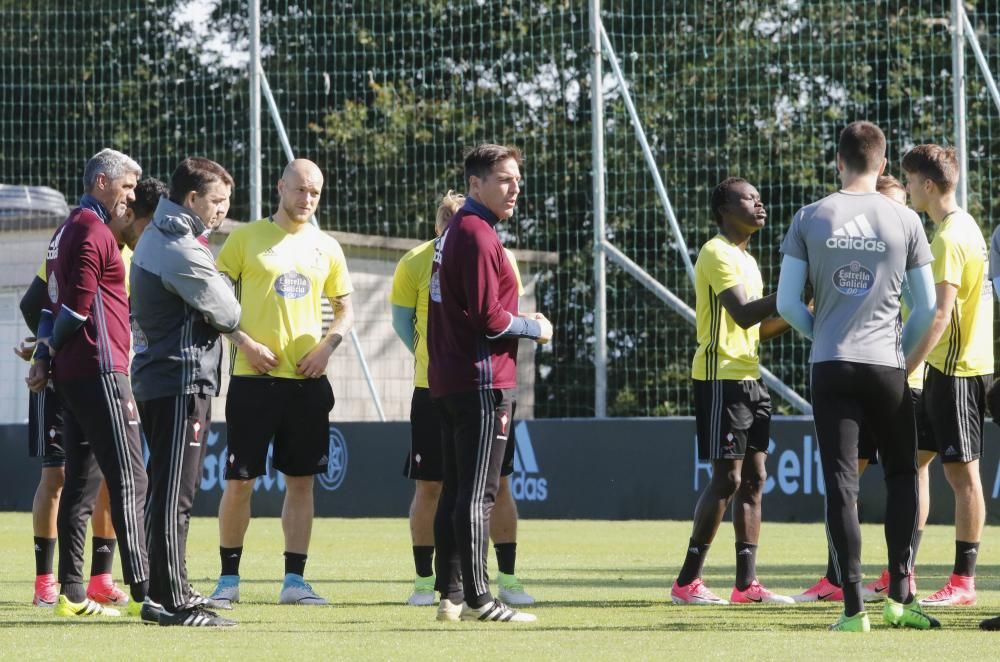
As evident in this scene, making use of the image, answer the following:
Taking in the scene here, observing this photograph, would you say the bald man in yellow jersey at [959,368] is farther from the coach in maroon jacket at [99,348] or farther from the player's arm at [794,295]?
the coach in maroon jacket at [99,348]

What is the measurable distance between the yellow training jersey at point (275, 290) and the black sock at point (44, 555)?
47.3 inches

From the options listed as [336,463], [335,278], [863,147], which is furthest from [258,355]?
[336,463]

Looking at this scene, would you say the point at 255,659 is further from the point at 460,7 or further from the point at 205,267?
the point at 460,7

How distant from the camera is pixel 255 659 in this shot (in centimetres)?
595

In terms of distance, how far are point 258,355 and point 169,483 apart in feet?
4.19

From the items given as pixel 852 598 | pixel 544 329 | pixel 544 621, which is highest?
pixel 544 329

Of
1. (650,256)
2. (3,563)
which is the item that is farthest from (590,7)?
(3,563)

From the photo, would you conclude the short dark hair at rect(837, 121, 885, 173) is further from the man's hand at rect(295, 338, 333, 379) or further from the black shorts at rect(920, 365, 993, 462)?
the man's hand at rect(295, 338, 333, 379)

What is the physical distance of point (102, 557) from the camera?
812 centimetres

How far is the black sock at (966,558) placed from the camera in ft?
26.0

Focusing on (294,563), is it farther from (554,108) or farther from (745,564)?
(554,108)

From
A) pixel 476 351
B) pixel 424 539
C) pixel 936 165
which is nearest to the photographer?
pixel 476 351

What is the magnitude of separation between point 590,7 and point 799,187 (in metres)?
4.17

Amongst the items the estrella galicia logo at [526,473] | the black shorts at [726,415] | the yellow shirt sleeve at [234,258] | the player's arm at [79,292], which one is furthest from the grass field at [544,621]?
the estrella galicia logo at [526,473]
